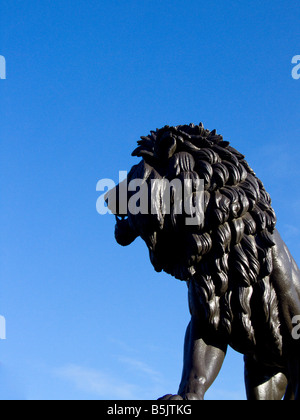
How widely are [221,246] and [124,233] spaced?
0.68 meters

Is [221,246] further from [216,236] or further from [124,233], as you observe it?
[124,233]

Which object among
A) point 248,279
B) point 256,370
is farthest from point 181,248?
point 256,370

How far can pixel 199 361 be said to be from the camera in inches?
138

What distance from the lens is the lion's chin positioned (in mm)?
3828

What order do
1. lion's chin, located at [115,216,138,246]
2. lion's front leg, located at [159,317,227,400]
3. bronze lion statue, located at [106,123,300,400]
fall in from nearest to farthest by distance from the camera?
lion's front leg, located at [159,317,227,400], bronze lion statue, located at [106,123,300,400], lion's chin, located at [115,216,138,246]

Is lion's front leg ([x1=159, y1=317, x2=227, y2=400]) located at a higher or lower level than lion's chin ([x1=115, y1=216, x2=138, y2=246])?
lower

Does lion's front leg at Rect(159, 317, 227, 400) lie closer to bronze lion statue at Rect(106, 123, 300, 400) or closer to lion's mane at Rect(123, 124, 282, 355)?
bronze lion statue at Rect(106, 123, 300, 400)

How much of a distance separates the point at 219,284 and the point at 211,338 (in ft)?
1.15

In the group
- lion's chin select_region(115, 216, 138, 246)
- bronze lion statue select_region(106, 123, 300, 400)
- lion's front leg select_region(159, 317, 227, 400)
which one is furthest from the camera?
lion's chin select_region(115, 216, 138, 246)

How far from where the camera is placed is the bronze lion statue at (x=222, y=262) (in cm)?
354

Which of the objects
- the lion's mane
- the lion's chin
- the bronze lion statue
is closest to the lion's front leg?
the bronze lion statue

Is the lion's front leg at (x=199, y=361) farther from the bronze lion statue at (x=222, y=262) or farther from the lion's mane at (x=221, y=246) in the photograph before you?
the lion's mane at (x=221, y=246)

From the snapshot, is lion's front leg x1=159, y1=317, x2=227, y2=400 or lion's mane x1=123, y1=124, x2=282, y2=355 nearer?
lion's front leg x1=159, y1=317, x2=227, y2=400

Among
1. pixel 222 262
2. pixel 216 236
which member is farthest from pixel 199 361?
pixel 216 236
